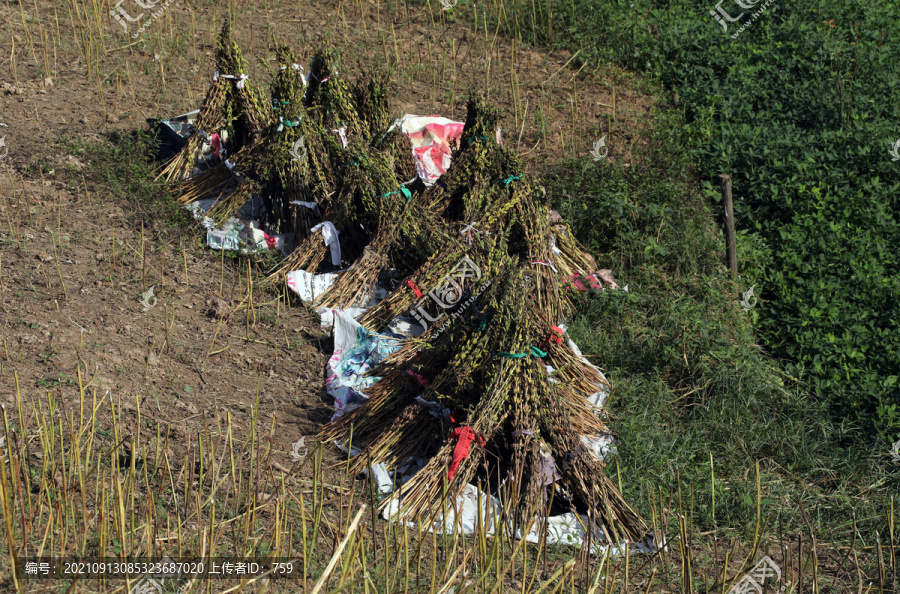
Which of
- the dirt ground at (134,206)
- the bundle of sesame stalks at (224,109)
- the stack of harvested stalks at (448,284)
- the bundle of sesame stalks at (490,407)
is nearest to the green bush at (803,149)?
the dirt ground at (134,206)

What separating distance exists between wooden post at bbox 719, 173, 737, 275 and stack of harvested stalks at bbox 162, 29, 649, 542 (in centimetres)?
112

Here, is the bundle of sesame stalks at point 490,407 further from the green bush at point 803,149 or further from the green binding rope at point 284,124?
the green bush at point 803,149

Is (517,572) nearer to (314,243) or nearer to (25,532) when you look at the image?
(25,532)

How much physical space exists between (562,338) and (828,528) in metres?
1.79

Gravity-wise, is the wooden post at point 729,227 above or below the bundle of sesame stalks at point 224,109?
below

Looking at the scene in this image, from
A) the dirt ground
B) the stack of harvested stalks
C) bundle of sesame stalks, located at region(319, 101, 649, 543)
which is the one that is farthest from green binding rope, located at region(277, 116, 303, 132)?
bundle of sesame stalks, located at region(319, 101, 649, 543)

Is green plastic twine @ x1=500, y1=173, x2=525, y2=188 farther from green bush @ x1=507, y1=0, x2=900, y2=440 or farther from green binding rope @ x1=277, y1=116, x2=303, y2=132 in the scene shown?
green binding rope @ x1=277, y1=116, x2=303, y2=132

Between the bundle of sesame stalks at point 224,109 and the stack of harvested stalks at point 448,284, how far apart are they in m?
0.05

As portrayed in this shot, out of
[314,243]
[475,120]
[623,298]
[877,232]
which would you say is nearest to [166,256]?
→ [314,243]

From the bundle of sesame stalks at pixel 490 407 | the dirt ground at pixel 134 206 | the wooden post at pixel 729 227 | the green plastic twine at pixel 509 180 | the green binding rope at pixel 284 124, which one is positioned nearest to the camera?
the bundle of sesame stalks at pixel 490 407

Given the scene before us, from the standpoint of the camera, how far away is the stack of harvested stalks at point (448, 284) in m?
3.91

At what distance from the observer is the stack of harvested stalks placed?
391 cm

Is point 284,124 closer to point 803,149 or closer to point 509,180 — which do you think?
point 509,180

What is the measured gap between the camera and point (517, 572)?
142 inches
